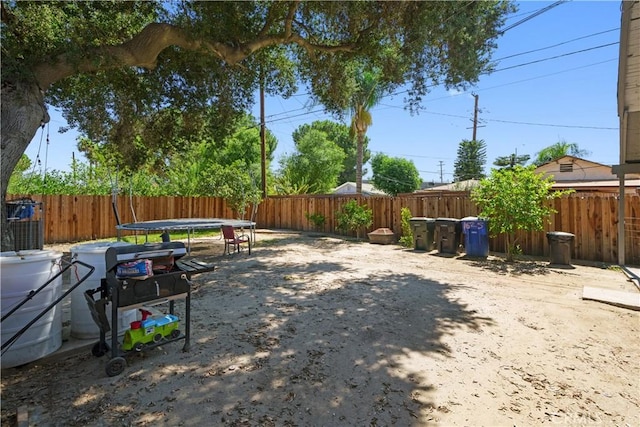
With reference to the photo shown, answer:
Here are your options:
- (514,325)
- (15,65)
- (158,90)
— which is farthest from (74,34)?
(514,325)

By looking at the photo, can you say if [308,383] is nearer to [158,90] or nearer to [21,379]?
[21,379]

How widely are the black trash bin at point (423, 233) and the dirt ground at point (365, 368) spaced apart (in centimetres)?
454

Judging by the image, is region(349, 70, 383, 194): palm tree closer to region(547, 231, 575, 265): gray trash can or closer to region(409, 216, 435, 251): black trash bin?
region(409, 216, 435, 251): black trash bin

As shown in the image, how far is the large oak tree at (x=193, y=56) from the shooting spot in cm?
525

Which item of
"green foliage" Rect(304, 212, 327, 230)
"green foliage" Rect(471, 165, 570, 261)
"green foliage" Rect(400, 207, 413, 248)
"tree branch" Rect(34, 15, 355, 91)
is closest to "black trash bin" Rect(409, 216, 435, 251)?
"green foliage" Rect(400, 207, 413, 248)

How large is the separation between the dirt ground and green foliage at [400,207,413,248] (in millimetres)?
5366

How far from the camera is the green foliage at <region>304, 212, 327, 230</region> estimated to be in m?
14.9

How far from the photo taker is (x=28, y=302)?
267 cm

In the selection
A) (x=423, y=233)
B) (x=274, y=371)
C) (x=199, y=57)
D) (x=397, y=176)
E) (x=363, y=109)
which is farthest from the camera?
(x=397, y=176)

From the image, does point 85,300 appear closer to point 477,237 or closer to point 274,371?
point 274,371

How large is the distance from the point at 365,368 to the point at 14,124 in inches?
230

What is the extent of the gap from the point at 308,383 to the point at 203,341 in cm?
127

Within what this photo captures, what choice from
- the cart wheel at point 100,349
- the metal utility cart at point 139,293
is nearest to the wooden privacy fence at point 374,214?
the metal utility cart at point 139,293

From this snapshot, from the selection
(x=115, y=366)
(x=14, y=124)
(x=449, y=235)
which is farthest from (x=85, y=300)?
(x=449, y=235)
